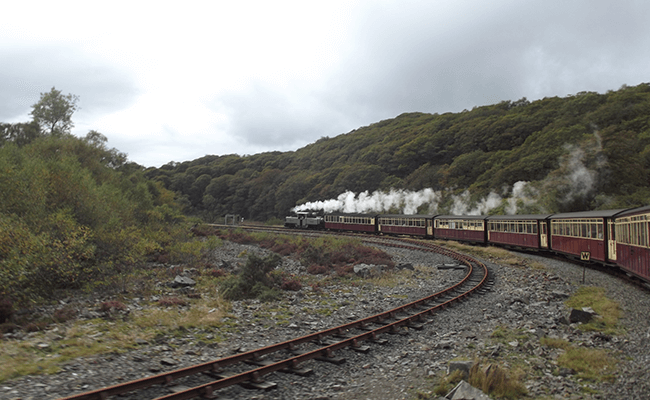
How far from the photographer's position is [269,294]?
1397 cm

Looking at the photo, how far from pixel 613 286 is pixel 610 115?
1946 inches

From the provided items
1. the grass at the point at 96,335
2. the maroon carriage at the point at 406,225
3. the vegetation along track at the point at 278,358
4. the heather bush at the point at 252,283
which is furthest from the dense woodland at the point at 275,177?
the maroon carriage at the point at 406,225

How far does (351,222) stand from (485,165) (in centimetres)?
2870

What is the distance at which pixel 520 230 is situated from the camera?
27734 mm

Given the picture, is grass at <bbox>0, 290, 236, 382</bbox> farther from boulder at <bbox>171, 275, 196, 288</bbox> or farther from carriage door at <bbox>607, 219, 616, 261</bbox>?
carriage door at <bbox>607, 219, 616, 261</bbox>

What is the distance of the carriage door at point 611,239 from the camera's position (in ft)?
55.3

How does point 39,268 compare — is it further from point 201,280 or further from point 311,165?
point 311,165

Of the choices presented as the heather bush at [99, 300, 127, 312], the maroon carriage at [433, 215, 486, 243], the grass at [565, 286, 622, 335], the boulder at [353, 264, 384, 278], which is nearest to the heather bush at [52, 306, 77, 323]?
the heather bush at [99, 300, 127, 312]

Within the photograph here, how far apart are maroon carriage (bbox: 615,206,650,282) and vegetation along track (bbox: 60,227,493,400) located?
22.8 feet

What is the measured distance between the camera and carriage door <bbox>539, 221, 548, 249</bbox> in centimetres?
2514

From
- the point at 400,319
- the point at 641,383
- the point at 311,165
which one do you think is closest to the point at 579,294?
the point at 400,319

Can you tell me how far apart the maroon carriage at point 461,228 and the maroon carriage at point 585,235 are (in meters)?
7.99

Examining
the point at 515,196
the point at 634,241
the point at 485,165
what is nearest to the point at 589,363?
the point at 634,241

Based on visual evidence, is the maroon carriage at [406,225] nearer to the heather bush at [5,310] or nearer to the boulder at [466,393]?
the boulder at [466,393]
